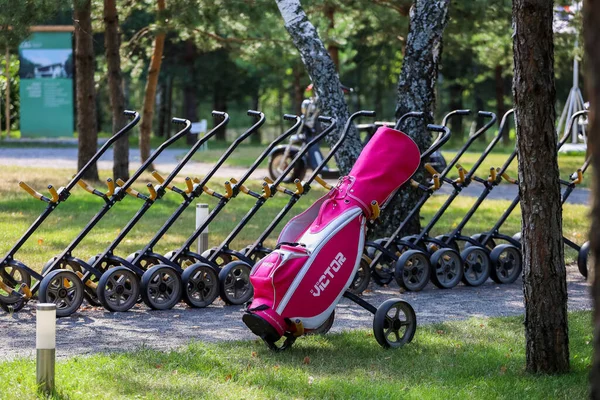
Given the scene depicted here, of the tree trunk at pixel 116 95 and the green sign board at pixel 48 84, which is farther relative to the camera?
the green sign board at pixel 48 84

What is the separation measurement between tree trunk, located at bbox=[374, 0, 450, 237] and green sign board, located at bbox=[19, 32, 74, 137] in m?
18.9

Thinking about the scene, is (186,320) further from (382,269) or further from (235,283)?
(382,269)

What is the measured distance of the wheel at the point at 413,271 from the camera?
8.88m

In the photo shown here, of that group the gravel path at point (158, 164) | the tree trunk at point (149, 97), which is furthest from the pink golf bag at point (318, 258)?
the tree trunk at point (149, 97)

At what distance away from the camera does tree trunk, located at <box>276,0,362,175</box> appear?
34.1 feet

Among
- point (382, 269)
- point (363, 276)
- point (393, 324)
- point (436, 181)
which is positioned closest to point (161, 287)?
point (363, 276)

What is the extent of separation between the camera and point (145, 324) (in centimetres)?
750

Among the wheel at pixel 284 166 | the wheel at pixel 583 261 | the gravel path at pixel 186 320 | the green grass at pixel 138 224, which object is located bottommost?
the gravel path at pixel 186 320

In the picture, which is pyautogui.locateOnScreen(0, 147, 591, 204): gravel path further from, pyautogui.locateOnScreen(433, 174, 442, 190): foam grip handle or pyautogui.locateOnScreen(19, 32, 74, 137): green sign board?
pyautogui.locateOnScreen(433, 174, 442, 190): foam grip handle

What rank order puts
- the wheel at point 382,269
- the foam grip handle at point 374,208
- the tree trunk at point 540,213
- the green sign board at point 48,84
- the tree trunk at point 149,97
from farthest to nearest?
the green sign board at point 48,84, the tree trunk at point 149,97, the wheel at point 382,269, the foam grip handle at point 374,208, the tree trunk at point 540,213

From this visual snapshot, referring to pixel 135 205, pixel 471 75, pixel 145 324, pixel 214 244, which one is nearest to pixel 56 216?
pixel 135 205

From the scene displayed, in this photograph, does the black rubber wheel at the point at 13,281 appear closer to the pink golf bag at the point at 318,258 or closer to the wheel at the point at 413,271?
the pink golf bag at the point at 318,258

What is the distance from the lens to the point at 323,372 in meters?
6.01

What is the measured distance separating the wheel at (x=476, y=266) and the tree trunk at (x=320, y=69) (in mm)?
1860
